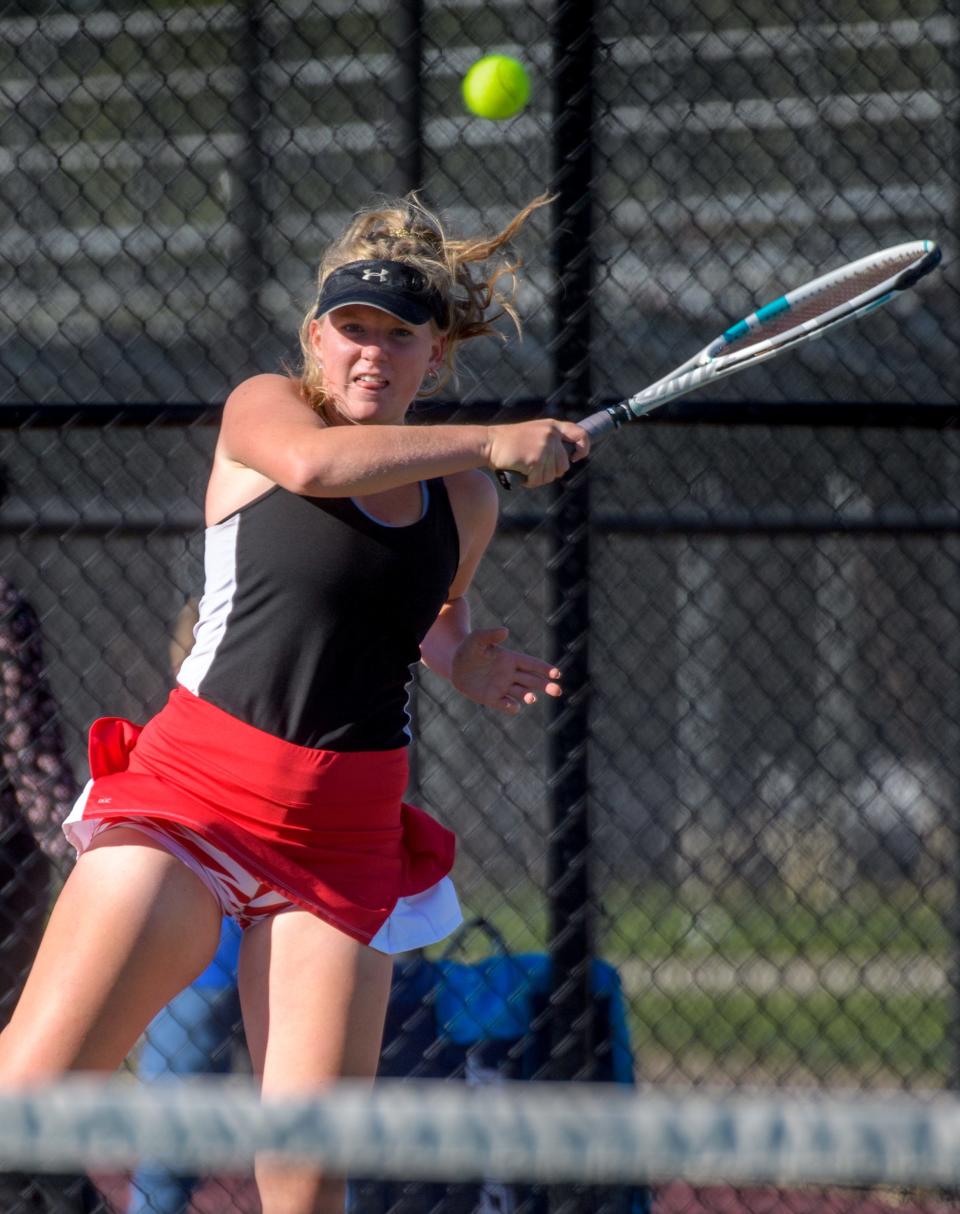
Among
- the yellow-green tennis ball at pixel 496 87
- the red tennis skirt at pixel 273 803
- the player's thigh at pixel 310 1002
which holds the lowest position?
the player's thigh at pixel 310 1002

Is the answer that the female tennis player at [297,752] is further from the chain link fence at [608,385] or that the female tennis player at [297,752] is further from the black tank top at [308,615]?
the chain link fence at [608,385]

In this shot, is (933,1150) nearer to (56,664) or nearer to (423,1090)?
(423,1090)

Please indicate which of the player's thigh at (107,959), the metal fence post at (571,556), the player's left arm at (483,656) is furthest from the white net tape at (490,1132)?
the metal fence post at (571,556)

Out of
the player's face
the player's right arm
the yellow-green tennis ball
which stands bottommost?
the player's right arm

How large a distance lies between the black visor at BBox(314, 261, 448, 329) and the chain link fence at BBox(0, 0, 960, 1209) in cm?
82

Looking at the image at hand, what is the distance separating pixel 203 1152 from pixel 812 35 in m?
A: 2.99

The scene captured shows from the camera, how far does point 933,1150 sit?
2.73 feet

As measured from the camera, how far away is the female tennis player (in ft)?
6.22

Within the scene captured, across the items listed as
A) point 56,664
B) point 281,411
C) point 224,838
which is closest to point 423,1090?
point 224,838

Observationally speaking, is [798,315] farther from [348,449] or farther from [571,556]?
[348,449]

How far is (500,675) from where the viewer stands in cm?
225

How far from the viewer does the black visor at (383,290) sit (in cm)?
208

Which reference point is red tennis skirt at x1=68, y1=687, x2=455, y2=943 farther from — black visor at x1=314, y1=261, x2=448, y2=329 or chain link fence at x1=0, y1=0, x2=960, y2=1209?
chain link fence at x1=0, y1=0, x2=960, y2=1209

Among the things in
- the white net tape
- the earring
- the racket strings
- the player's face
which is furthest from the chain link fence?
the white net tape
